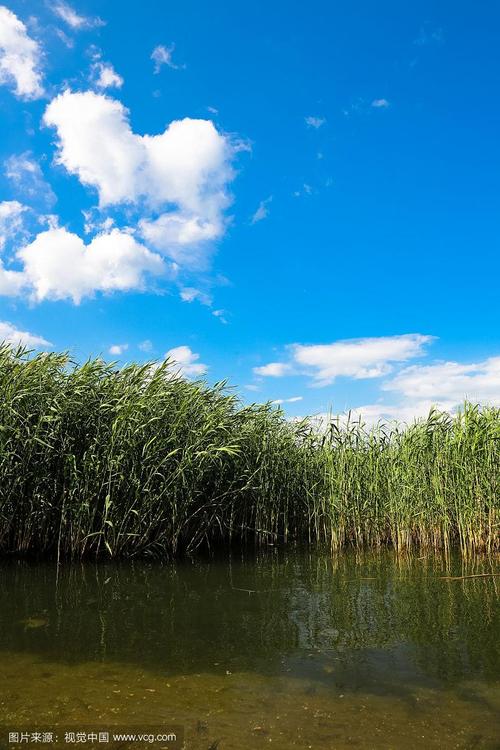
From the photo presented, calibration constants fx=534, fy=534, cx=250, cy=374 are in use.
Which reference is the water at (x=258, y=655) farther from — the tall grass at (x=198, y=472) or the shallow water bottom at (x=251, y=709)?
the tall grass at (x=198, y=472)

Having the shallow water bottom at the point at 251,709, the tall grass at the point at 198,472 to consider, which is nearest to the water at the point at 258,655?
the shallow water bottom at the point at 251,709

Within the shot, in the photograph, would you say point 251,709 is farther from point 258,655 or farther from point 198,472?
point 198,472

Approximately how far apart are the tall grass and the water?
30.1 inches

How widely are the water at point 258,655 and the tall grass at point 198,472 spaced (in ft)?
2.51

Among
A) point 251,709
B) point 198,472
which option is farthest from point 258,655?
point 198,472

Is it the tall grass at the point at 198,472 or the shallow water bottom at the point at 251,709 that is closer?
the shallow water bottom at the point at 251,709

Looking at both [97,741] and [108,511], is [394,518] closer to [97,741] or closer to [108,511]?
[108,511]

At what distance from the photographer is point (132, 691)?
10.5 ft

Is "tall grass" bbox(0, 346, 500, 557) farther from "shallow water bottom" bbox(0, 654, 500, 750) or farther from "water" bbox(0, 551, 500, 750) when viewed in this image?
"shallow water bottom" bbox(0, 654, 500, 750)

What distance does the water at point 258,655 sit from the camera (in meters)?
2.83

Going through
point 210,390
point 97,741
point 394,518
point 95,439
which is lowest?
point 97,741

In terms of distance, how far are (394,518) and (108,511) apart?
168 inches

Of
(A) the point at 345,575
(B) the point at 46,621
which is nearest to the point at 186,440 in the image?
(A) the point at 345,575

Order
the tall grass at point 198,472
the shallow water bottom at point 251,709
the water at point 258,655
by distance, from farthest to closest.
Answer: the tall grass at point 198,472
the water at point 258,655
the shallow water bottom at point 251,709
